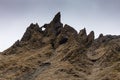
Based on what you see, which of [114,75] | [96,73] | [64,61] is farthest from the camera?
[64,61]

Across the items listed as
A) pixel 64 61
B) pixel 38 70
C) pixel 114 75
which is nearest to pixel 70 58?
pixel 64 61

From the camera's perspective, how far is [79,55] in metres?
194

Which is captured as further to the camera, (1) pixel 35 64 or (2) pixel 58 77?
(1) pixel 35 64

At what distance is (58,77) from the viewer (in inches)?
6698

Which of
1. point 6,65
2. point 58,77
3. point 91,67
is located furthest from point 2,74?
point 91,67

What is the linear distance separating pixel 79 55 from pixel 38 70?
2364 cm

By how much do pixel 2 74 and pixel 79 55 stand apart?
41.0 m

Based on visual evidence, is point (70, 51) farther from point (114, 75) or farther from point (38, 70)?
point (114, 75)

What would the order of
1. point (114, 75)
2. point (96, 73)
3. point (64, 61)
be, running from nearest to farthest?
point (114, 75), point (96, 73), point (64, 61)

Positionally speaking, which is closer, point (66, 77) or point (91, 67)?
point (66, 77)

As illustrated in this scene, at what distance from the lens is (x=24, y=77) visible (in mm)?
177750

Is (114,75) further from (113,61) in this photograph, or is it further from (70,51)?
(70,51)

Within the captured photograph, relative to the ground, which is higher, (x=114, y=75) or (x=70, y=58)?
(x=70, y=58)

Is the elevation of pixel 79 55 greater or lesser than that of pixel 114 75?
greater
